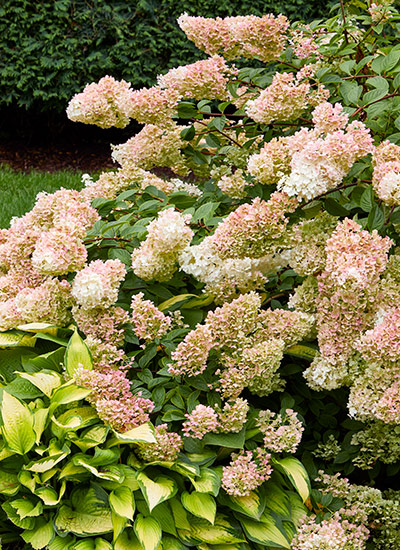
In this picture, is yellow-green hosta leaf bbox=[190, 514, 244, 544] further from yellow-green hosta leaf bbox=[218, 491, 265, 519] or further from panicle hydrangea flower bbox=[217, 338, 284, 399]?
panicle hydrangea flower bbox=[217, 338, 284, 399]

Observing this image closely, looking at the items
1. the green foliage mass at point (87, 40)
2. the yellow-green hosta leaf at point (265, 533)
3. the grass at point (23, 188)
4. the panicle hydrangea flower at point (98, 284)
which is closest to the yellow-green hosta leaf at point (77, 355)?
the panicle hydrangea flower at point (98, 284)

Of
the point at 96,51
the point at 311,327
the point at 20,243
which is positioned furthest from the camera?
the point at 96,51

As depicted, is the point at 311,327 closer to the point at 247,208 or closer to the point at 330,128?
the point at 247,208

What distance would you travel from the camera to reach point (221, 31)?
2.66 m

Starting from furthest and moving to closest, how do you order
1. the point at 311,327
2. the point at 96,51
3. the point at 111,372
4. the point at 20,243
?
the point at 96,51 → the point at 20,243 → the point at 311,327 → the point at 111,372

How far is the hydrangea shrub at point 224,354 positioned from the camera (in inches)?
77.2

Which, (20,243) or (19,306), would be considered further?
(20,243)

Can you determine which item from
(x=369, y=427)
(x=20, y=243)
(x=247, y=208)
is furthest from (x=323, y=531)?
(x=20, y=243)

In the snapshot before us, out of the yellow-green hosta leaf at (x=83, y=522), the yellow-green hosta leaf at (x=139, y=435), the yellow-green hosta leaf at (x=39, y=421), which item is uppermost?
the yellow-green hosta leaf at (x=39, y=421)

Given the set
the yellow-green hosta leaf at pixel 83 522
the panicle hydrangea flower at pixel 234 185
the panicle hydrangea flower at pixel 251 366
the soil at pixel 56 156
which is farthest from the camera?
the soil at pixel 56 156

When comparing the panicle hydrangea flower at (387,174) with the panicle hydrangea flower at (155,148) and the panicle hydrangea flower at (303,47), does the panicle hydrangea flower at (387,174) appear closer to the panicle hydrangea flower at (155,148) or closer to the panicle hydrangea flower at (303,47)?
the panicle hydrangea flower at (303,47)

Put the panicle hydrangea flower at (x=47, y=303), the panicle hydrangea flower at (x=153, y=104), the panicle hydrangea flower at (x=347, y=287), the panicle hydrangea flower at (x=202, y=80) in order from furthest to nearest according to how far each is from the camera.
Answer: the panicle hydrangea flower at (x=153, y=104), the panicle hydrangea flower at (x=202, y=80), the panicle hydrangea flower at (x=47, y=303), the panicle hydrangea flower at (x=347, y=287)

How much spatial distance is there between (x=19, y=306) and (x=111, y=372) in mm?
474

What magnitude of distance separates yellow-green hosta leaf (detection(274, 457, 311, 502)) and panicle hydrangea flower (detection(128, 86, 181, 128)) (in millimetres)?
1495
